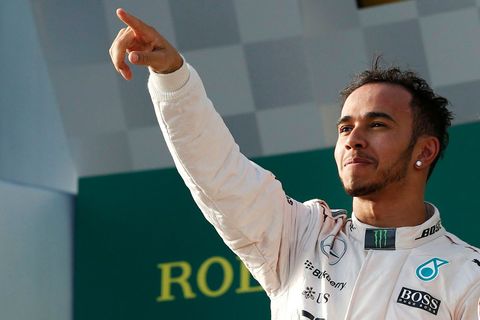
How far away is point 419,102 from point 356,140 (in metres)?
0.25

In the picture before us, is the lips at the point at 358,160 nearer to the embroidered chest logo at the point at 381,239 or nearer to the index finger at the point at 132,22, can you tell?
the embroidered chest logo at the point at 381,239

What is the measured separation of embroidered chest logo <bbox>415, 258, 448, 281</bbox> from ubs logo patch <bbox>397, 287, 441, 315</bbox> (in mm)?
37

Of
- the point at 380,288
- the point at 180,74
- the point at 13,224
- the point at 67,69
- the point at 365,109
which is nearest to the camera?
the point at 180,74

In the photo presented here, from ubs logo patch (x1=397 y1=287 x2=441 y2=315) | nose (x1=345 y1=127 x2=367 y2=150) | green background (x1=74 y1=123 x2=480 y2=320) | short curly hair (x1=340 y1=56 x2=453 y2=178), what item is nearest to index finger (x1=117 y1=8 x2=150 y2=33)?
nose (x1=345 y1=127 x2=367 y2=150)

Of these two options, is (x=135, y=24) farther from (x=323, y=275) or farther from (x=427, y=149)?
(x=427, y=149)

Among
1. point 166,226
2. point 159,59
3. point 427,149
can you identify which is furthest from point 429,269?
point 166,226

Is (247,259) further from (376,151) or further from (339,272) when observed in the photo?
(376,151)

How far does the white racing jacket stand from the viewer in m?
1.94

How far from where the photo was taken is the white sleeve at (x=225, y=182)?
6.30ft

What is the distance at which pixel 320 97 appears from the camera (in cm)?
368

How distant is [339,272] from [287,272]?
0.39ft

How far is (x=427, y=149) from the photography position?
2266mm

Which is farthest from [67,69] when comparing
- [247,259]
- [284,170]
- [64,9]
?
[247,259]

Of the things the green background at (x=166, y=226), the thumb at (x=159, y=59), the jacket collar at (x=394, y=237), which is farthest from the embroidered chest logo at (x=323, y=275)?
the green background at (x=166, y=226)
